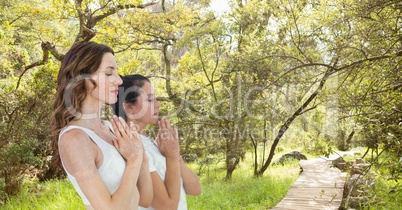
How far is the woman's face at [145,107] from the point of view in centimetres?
200

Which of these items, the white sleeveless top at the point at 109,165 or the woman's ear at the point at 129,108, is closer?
the white sleeveless top at the point at 109,165

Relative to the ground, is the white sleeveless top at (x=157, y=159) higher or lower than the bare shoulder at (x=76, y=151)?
lower

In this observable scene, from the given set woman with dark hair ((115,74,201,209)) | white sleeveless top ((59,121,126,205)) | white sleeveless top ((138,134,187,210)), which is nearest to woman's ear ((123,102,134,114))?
woman with dark hair ((115,74,201,209))

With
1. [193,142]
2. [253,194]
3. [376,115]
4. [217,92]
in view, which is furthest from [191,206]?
[376,115]

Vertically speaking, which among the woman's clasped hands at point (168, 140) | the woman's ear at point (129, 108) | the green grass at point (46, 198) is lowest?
the green grass at point (46, 198)

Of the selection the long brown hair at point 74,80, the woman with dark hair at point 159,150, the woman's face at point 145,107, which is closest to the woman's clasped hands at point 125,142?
the long brown hair at point 74,80

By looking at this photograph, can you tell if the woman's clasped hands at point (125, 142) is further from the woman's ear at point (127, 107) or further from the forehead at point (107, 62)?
the woman's ear at point (127, 107)

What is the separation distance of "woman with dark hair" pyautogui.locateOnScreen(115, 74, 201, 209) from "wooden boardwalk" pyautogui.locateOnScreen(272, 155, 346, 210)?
2204 mm

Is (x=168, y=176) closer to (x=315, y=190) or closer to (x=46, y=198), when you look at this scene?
(x=315, y=190)

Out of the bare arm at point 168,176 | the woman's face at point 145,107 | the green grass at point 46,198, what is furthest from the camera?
the green grass at point 46,198

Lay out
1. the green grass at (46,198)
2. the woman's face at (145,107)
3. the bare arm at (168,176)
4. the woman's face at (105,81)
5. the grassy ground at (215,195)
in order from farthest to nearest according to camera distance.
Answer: the grassy ground at (215,195)
the green grass at (46,198)
the woman's face at (145,107)
the bare arm at (168,176)
the woman's face at (105,81)

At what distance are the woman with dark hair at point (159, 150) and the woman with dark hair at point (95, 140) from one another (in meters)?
0.22

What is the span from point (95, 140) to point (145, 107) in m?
0.63

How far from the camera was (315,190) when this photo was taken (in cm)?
657
